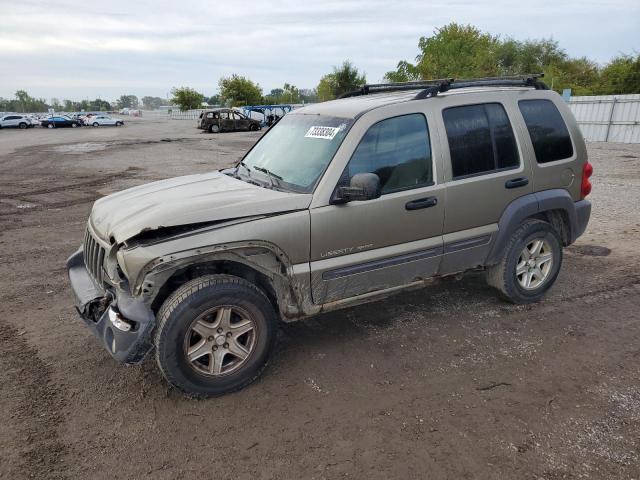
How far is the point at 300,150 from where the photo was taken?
3.94 metres

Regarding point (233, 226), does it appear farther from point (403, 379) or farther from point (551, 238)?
point (551, 238)

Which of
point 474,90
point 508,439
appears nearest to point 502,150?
point 474,90

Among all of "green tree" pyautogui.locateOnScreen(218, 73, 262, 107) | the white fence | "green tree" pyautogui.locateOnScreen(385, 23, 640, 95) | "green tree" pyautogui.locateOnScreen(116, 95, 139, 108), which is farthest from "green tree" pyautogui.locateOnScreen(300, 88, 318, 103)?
"green tree" pyautogui.locateOnScreen(116, 95, 139, 108)

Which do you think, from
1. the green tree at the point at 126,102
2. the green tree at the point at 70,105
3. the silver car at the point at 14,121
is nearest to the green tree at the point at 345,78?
the silver car at the point at 14,121

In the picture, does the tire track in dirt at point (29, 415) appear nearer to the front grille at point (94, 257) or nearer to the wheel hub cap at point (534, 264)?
the front grille at point (94, 257)

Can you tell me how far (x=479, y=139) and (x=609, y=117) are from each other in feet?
71.3

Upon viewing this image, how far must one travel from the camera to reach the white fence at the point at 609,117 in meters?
20.7

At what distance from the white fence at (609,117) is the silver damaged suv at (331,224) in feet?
64.3

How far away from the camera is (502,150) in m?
4.24

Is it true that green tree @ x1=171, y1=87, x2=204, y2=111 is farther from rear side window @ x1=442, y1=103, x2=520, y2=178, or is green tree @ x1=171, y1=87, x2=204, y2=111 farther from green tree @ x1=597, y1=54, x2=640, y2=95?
rear side window @ x1=442, y1=103, x2=520, y2=178

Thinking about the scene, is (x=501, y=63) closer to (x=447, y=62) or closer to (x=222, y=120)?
(x=447, y=62)

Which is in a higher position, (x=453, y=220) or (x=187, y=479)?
(x=453, y=220)

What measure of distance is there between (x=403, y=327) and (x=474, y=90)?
225cm

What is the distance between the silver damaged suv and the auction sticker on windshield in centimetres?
1
